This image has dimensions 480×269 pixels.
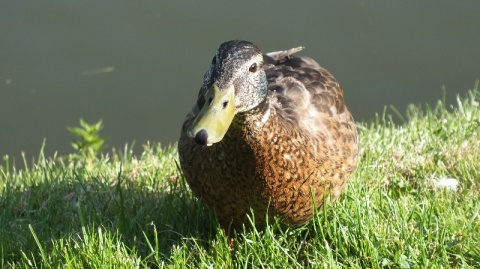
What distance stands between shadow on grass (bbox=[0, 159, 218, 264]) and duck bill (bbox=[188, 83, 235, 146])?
813 millimetres

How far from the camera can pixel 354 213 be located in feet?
11.9

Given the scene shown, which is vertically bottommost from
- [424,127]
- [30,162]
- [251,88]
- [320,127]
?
[30,162]

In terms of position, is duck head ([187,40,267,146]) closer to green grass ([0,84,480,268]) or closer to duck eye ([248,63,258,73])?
duck eye ([248,63,258,73])

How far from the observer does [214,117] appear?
9.02ft

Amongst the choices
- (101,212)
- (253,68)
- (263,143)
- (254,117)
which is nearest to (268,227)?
(263,143)

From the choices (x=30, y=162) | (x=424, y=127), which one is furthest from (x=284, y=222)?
(x=30, y=162)

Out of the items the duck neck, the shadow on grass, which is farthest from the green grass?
the duck neck

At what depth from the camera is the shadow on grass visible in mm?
3679

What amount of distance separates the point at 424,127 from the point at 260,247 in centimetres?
179

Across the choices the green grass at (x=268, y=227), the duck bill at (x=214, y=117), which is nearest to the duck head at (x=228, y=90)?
the duck bill at (x=214, y=117)

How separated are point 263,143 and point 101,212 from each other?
3.79 feet

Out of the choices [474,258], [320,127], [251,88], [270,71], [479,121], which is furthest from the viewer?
[479,121]

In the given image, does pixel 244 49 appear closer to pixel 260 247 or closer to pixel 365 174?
pixel 260 247

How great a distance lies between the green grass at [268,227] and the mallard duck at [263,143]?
0.49ft
